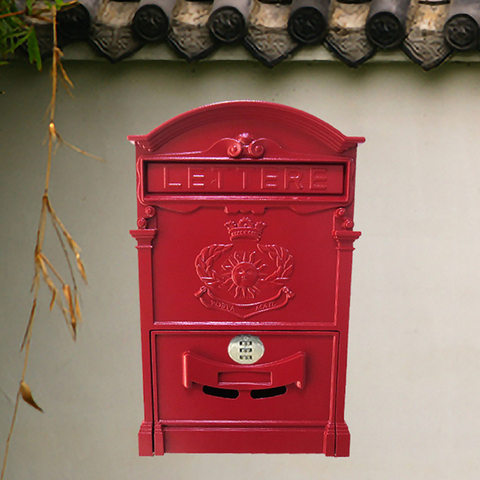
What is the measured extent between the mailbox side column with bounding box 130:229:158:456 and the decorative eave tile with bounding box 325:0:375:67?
Result: 3.64 feet

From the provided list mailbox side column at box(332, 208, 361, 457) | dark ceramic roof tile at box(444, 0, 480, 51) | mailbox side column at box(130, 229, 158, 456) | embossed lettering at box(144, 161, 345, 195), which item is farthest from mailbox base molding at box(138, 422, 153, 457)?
dark ceramic roof tile at box(444, 0, 480, 51)

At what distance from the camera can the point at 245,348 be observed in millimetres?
1685

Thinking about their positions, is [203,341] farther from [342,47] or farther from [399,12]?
[399,12]

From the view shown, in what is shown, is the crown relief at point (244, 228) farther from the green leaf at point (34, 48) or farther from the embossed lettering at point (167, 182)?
the green leaf at point (34, 48)

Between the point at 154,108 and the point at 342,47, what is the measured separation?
88 centimetres

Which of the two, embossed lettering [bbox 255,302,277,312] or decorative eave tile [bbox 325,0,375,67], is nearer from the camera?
embossed lettering [bbox 255,302,277,312]

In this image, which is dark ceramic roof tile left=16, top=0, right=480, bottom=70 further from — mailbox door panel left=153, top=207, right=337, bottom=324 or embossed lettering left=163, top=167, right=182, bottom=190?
mailbox door panel left=153, top=207, right=337, bottom=324

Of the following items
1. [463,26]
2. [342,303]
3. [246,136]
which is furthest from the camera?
[463,26]

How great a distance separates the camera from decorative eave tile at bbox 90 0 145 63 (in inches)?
72.9

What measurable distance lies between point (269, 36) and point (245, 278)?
1.03 meters

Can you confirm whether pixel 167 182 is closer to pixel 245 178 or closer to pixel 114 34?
pixel 245 178

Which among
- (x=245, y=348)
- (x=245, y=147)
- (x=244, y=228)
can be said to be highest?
(x=245, y=147)

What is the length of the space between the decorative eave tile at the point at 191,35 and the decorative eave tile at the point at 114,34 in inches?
6.1

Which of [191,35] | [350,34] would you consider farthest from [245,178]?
[350,34]
